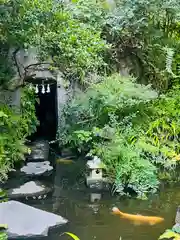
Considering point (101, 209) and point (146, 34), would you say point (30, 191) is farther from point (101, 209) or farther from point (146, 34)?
point (146, 34)

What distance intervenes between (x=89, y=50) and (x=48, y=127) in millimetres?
4242

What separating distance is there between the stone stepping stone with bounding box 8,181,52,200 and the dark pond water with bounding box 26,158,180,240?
20cm

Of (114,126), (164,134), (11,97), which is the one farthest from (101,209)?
(11,97)

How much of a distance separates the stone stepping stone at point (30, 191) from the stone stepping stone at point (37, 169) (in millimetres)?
747

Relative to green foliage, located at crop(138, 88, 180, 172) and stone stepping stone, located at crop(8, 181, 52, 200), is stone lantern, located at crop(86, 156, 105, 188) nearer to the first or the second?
stone stepping stone, located at crop(8, 181, 52, 200)

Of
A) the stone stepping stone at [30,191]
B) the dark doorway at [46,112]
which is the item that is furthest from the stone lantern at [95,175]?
the dark doorway at [46,112]

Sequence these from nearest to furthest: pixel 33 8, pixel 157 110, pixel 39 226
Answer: pixel 39 226
pixel 33 8
pixel 157 110

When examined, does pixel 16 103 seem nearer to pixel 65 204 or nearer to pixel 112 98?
pixel 112 98

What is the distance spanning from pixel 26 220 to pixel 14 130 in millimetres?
3162

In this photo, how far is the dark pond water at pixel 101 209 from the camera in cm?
608

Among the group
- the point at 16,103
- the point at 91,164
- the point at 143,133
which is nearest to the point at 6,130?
the point at 16,103

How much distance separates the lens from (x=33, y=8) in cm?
848

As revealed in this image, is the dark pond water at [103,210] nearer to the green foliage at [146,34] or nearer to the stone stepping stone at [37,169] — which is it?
the stone stepping stone at [37,169]

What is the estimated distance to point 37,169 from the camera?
29.3 feet
